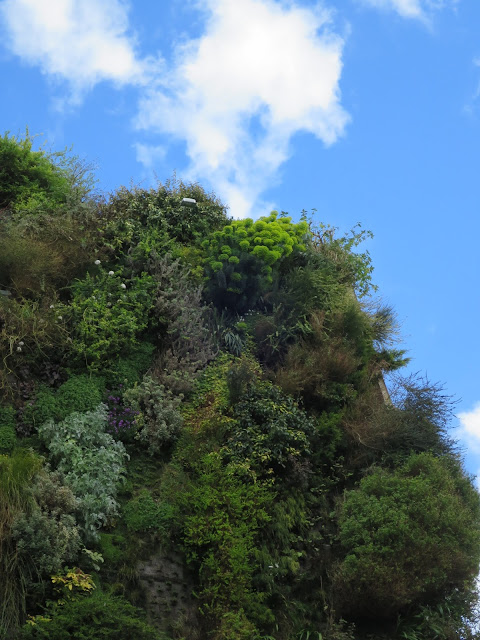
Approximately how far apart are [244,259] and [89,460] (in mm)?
4853

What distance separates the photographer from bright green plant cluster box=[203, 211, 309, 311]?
512 inches

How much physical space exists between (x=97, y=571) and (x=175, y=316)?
4.83 meters

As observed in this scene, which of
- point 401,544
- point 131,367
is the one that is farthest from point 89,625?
point 131,367

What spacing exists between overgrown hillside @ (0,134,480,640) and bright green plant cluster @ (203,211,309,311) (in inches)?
1.6

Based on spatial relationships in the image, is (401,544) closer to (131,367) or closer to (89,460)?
(89,460)

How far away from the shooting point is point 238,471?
9.80m

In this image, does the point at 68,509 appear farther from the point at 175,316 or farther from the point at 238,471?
the point at 175,316

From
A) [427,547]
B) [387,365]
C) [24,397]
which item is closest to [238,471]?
[427,547]

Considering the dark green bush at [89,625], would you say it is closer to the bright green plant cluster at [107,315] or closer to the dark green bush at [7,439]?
the dark green bush at [7,439]

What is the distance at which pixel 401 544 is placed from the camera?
29.5 feet

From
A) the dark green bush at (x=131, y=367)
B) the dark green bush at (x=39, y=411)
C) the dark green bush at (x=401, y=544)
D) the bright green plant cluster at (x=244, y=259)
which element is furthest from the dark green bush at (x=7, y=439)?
the bright green plant cluster at (x=244, y=259)

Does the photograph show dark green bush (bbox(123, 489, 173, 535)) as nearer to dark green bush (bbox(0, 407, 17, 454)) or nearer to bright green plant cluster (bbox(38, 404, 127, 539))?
bright green plant cluster (bbox(38, 404, 127, 539))

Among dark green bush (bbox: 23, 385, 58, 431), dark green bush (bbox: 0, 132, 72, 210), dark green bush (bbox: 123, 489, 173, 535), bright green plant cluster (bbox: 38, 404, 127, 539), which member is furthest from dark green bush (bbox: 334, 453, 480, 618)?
dark green bush (bbox: 0, 132, 72, 210)

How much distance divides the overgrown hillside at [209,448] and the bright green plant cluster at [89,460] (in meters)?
0.03
